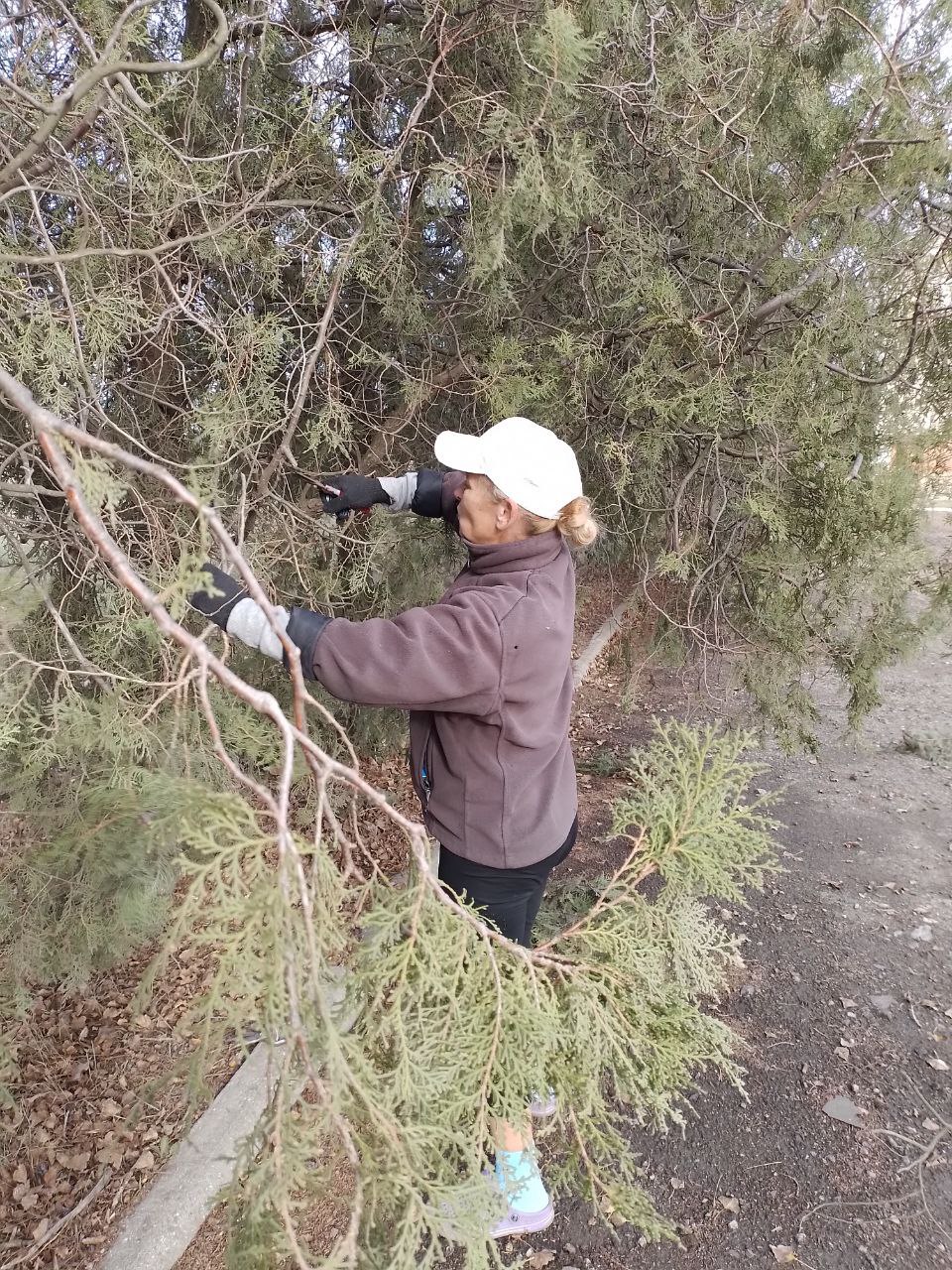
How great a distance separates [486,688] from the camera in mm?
2041

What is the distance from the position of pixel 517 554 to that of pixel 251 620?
81cm

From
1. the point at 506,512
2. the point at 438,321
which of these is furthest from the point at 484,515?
the point at 438,321

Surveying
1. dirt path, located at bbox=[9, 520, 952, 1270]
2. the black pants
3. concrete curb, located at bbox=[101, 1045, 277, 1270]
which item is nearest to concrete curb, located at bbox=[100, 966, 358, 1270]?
concrete curb, located at bbox=[101, 1045, 277, 1270]

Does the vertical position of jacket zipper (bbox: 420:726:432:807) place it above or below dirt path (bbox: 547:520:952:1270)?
above

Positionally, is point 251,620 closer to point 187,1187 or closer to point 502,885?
point 502,885

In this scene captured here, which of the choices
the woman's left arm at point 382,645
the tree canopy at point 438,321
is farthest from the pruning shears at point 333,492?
the woman's left arm at point 382,645

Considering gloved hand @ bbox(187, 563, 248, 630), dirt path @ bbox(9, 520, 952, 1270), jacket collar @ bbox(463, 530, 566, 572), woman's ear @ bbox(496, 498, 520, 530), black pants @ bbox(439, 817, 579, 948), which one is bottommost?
dirt path @ bbox(9, 520, 952, 1270)

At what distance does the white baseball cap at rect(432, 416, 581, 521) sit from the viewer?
2.18 meters

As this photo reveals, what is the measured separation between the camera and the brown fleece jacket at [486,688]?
1.86 meters

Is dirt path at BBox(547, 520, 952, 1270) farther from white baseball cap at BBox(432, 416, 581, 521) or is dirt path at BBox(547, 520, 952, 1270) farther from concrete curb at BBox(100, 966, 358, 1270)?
white baseball cap at BBox(432, 416, 581, 521)

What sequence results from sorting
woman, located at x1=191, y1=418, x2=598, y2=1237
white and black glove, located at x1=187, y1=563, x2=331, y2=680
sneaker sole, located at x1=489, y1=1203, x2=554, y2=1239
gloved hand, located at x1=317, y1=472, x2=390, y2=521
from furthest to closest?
gloved hand, located at x1=317, y1=472, x2=390, y2=521 → sneaker sole, located at x1=489, y1=1203, x2=554, y2=1239 → woman, located at x1=191, y1=418, x2=598, y2=1237 → white and black glove, located at x1=187, y1=563, x2=331, y2=680

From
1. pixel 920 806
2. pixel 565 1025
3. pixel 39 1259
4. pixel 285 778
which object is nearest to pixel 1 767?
pixel 39 1259

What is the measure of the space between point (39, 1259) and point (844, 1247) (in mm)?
2985

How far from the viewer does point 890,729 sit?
23.3ft
